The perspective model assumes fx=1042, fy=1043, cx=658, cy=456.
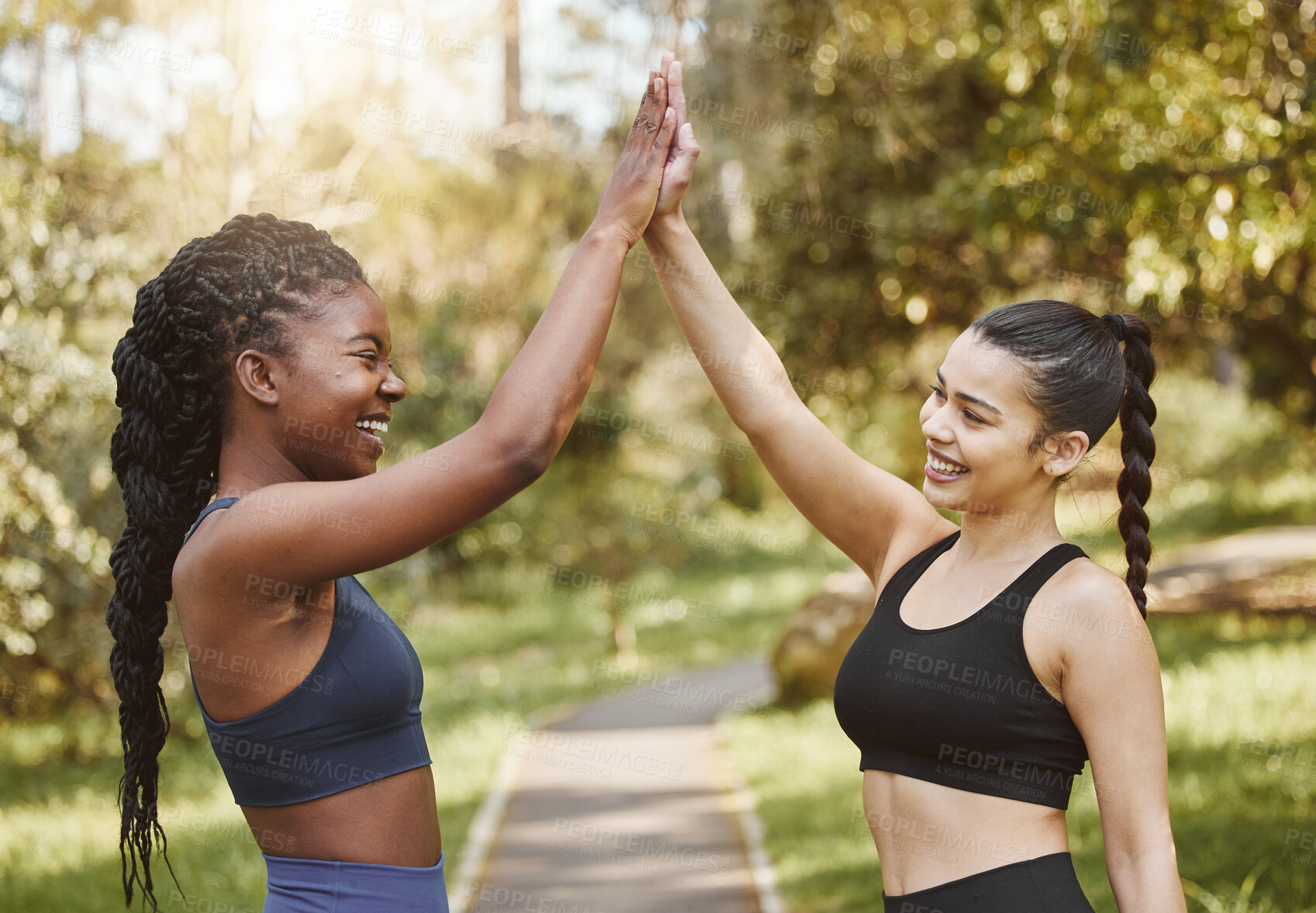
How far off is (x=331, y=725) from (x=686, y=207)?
11003mm

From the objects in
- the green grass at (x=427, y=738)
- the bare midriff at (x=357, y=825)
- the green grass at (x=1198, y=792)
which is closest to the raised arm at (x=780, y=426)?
the bare midriff at (x=357, y=825)

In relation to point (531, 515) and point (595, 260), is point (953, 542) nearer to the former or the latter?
point (595, 260)

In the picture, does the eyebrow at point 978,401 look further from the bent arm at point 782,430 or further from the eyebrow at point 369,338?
the eyebrow at point 369,338

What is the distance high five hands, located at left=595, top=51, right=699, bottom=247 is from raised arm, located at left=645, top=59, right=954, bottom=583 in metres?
0.10

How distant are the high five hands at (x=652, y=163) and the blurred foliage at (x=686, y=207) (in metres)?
2.53

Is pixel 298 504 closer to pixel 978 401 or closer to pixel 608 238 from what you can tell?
pixel 608 238

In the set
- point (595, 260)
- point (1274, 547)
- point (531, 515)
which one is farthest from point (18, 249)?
point (1274, 547)

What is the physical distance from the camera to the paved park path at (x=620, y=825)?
5848 millimetres

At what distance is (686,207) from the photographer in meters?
12.3

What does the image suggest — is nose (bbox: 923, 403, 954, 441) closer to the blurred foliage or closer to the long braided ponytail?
the long braided ponytail

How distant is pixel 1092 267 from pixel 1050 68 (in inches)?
136

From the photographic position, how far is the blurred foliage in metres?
5.71

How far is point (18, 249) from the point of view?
6.12 metres

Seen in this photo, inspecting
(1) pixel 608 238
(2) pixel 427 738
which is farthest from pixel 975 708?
(2) pixel 427 738
